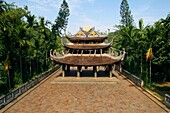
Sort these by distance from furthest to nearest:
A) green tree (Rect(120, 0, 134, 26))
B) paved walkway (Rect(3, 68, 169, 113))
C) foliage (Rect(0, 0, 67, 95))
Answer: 1. green tree (Rect(120, 0, 134, 26))
2. foliage (Rect(0, 0, 67, 95))
3. paved walkway (Rect(3, 68, 169, 113))

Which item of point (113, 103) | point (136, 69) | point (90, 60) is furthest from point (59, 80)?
point (136, 69)

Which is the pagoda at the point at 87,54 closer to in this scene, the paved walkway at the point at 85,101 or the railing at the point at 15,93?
the railing at the point at 15,93

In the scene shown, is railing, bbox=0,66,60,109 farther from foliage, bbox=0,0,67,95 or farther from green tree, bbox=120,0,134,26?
green tree, bbox=120,0,134,26

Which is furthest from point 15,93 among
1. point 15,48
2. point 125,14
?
point 125,14

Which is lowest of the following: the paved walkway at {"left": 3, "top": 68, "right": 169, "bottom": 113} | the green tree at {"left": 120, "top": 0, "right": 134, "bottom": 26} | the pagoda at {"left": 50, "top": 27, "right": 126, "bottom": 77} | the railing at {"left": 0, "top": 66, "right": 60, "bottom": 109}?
the paved walkway at {"left": 3, "top": 68, "right": 169, "bottom": 113}

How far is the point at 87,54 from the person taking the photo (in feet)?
112

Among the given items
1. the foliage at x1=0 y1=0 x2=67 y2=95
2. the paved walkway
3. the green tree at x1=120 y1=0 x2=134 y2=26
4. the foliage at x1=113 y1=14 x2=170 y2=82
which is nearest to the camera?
the paved walkway

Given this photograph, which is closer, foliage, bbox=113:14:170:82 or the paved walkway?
the paved walkway

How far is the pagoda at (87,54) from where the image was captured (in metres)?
31.6

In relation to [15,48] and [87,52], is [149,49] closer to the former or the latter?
[87,52]

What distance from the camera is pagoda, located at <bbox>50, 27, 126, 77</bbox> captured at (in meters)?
31.6

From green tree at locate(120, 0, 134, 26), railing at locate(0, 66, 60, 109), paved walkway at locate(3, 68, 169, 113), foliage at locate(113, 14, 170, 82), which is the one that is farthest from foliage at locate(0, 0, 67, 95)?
green tree at locate(120, 0, 134, 26)

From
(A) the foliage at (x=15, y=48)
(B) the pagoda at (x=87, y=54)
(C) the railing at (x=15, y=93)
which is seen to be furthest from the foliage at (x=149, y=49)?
(A) the foliage at (x=15, y=48)

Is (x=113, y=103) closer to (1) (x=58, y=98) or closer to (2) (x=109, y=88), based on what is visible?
(1) (x=58, y=98)
